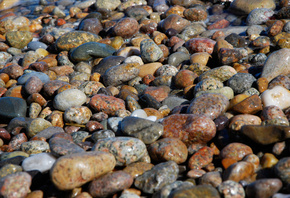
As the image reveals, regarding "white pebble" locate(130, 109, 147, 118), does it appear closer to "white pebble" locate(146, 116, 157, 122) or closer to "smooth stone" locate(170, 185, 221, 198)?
"white pebble" locate(146, 116, 157, 122)

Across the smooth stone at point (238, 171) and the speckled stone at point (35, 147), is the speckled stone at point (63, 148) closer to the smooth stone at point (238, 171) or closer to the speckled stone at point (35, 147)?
the speckled stone at point (35, 147)

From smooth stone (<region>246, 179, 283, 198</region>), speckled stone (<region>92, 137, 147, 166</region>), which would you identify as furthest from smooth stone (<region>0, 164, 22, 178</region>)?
smooth stone (<region>246, 179, 283, 198</region>)

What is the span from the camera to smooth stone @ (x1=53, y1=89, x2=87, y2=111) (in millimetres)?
5301

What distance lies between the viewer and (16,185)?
10.6 ft

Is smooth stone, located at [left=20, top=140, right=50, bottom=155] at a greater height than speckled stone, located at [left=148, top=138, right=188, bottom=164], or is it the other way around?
speckled stone, located at [left=148, top=138, right=188, bottom=164]

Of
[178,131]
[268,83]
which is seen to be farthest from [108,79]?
[268,83]

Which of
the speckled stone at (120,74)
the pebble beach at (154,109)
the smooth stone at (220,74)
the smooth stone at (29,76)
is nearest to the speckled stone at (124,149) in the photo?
the pebble beach at (154,109)

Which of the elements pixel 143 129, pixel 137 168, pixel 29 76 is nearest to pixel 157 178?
pixel 137 168

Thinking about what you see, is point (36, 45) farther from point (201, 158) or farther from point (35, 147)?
point (201, 158)

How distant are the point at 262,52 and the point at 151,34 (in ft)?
11.1

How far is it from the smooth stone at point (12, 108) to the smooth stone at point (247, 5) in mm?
7028

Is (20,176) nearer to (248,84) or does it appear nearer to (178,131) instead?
(178,131)

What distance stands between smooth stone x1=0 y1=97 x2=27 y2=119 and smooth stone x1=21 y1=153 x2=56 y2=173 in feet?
6.63

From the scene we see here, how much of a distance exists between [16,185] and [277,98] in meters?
3.81
